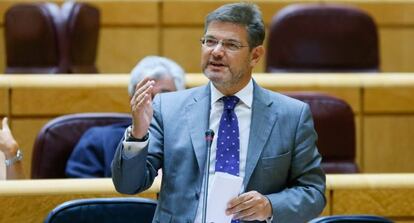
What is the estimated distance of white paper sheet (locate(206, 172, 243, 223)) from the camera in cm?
102

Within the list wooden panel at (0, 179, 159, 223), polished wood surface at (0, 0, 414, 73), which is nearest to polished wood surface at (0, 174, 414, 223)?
wooden panel at (0, 179, 159, 223)

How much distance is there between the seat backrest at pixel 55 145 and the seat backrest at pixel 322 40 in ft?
1.78

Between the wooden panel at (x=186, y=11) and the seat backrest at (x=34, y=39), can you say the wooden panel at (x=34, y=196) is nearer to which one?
the seat backrest at (x=34, y=39)

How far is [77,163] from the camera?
1.60 m

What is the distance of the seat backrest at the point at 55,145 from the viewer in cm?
164

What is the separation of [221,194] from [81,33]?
3.93 ft

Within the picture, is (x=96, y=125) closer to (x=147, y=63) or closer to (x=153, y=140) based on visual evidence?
(x=147, y=63)

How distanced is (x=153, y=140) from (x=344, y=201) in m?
0.44

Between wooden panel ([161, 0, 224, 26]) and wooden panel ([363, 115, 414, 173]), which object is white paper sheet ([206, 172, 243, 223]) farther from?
wooden panel ([161, 0, 224, 26])

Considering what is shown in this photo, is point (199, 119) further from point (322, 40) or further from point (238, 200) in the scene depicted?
point (322, 40)

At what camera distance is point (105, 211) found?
1249 millimetres

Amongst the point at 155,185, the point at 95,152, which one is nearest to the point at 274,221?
the point at 155,185

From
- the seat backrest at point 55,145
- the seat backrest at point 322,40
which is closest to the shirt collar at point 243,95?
the seat backrest at point 55,145

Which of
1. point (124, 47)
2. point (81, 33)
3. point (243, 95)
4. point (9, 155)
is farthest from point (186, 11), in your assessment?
point (243, 95)
